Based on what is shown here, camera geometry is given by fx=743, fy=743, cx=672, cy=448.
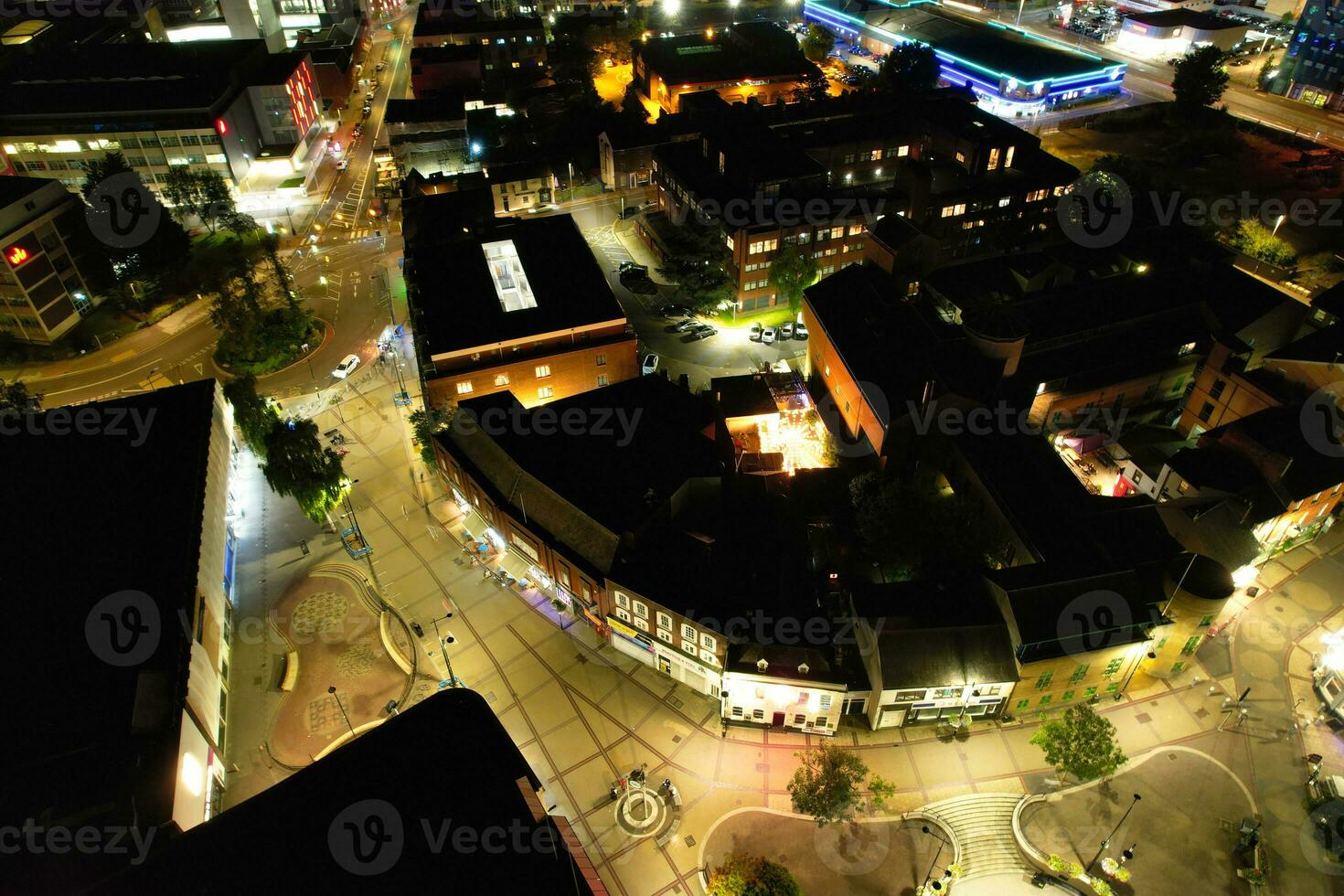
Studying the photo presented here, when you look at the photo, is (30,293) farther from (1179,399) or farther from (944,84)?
(944,84)

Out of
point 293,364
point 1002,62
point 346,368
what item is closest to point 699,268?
point 346,368

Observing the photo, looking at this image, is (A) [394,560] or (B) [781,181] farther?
(B) [781,181]

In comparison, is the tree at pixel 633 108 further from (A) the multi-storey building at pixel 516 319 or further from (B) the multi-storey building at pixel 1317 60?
(B) the multi-storey building at pixel 1317 60

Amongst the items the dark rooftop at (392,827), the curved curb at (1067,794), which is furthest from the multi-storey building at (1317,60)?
the dark rooftop at (392,827)

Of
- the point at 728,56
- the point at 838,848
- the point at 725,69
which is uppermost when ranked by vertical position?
the point at 728,56

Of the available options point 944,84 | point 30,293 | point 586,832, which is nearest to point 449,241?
point 30,293

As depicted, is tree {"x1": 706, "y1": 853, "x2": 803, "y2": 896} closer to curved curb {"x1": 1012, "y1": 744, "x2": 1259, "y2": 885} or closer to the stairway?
the stairway

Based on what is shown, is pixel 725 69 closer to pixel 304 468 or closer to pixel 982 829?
pixel 304 468
